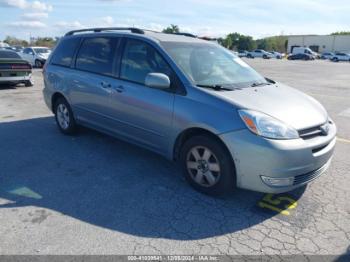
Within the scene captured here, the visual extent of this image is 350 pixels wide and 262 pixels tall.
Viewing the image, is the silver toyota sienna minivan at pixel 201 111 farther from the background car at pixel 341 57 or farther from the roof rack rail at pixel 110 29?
the background car at pixel 341 57

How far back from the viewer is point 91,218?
10.5 feet

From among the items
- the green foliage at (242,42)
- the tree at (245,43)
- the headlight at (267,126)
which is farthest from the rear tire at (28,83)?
the tree at (245,43)

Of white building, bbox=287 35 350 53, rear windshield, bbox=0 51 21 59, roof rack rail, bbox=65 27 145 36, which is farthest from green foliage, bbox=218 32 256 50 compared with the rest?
roof rack rail, bbox=65 27 145 36

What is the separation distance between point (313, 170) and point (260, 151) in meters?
0.71

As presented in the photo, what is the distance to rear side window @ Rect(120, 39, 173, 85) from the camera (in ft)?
13.2

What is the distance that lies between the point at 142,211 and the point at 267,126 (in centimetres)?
157

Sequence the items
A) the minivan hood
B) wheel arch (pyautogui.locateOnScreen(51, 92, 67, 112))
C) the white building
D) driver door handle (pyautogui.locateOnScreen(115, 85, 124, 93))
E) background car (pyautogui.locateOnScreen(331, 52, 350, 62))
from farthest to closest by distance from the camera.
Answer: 1. the white building
2. background car (pyautogui.locateOnScreen(331, 52, 350, 62))
3. wheel arch (pyautogui.locateOnScreen(51, 92, 67, 112))
4. driver door handle (pyautogui.locateOnScreen(115, 85, 124, 93))
5. the minivan hood

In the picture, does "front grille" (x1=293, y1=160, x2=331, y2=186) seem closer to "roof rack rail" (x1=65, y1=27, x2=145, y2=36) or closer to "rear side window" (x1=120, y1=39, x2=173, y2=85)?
"rear side window" (x1=120, y1=39, x2=173, y2=85)

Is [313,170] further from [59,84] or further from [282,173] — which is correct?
[59,84]

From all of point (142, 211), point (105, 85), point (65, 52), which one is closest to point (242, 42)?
point (65, 52)

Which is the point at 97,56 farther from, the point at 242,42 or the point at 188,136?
the point at 242,42

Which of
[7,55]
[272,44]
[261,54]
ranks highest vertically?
[272,44]

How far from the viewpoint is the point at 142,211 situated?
3.35 meters

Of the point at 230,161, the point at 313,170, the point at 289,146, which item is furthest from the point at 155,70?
the point at 313,170
